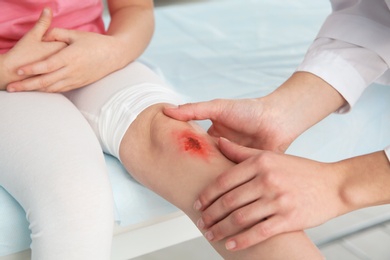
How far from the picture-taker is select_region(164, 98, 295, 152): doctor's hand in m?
1.13

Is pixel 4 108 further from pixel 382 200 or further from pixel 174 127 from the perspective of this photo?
pixel 382 200

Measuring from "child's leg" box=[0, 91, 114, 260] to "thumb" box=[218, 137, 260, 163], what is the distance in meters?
0.20

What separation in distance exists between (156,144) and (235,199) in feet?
0.71

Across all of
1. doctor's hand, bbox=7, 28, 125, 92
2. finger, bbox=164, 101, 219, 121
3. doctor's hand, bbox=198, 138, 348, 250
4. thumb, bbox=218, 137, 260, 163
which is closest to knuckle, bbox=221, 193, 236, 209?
doctor's hand, bbox=198, 138, 348, 250

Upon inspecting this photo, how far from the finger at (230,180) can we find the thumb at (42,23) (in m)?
0.47

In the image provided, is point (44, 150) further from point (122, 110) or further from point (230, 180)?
point (230, 180)

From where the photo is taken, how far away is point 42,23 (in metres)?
1.20

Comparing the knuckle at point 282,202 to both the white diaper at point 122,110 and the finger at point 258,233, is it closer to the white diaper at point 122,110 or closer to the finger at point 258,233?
the finger at point 258,233

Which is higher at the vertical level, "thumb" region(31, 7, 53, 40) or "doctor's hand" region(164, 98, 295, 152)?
"thumb" region(31, 7, 53, 40)

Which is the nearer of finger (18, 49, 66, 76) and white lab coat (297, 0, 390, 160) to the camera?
finger (18, 49, 66, 76)

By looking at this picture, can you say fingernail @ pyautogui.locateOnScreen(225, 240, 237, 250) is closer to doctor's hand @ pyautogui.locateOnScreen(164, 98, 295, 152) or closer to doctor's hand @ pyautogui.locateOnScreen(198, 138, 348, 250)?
doctor's hand @ pyautogui.locateOnScreen(198, 138, 348, 250)

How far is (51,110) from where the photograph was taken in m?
1.13

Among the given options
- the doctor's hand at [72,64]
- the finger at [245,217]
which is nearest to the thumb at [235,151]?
the finger at [245,217]

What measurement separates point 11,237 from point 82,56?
0.36m
